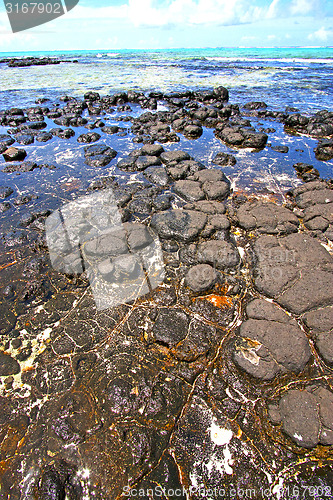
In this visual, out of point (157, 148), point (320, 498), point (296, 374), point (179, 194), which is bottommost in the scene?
point (320, 498)

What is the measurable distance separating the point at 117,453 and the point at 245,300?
2.58 metres

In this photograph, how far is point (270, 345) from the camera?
323cm

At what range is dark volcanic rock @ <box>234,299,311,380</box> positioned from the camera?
3069mm

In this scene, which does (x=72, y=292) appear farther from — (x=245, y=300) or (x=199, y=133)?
(x=199, y=133)

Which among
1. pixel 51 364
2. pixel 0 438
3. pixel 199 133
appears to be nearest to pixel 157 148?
pixel 199 133

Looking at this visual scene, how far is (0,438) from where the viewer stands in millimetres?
2656

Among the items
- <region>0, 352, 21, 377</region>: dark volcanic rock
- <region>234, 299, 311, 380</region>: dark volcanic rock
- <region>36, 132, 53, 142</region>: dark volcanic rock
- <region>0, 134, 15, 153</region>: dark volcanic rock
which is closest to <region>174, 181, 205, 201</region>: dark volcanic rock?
<region>234, 299, 311, 380</region>: dark volcanic rock

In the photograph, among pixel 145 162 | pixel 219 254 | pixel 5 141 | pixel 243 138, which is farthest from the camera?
pixel 5 141

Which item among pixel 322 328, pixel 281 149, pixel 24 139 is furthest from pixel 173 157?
pixel 322 328

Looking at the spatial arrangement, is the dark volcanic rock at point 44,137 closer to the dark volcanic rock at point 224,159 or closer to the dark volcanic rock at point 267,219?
the dark volcanic rock at point 224,159

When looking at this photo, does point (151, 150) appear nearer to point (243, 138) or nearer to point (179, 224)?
point (243, 138)

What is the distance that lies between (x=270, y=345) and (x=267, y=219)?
3002 mm

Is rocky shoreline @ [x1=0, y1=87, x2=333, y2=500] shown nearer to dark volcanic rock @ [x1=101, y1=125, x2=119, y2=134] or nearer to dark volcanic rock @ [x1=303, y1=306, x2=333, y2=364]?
dark volcanic rock @ [x1=303, y1=306, x2=333, y2=364]

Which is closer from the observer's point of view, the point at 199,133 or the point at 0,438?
the point at 0,438
